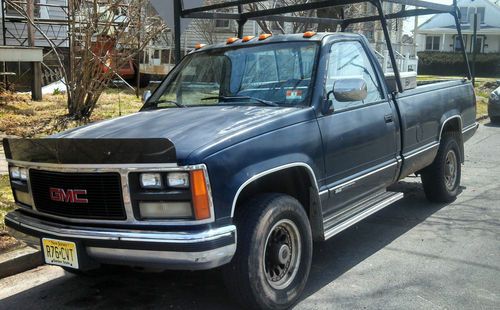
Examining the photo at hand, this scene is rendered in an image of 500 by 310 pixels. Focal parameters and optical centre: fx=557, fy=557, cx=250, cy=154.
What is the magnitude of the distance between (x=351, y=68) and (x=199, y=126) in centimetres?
185

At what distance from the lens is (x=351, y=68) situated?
4.99 meters

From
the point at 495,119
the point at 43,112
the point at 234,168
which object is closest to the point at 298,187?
the point at 234,168

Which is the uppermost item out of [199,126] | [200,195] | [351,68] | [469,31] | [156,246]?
[469,31]

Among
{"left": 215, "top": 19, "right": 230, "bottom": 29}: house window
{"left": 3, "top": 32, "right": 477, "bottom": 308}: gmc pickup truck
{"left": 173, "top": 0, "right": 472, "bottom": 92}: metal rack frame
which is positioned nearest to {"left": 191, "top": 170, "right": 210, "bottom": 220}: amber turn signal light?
{"left": 3, "top": 32, "right": 477, "bottom": 308}: gmc pickup truck

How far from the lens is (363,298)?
13.3ft

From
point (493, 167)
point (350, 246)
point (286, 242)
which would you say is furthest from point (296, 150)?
point (493, 167)

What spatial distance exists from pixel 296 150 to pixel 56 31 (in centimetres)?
1584

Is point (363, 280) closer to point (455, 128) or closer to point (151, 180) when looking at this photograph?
point (151, 180)

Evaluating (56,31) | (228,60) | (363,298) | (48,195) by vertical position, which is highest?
(56,31)

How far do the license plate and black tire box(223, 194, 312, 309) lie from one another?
0.94 metres

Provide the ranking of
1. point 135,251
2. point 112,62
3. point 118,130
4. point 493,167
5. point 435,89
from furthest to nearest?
point 112,62
point 493,167
point 435,89
point 118,130
point 135,251

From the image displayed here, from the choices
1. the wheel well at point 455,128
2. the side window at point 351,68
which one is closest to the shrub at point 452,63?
the wheel well at point 455,128

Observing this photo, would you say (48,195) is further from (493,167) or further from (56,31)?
(56,31)

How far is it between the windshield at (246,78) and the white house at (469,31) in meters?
45.7
